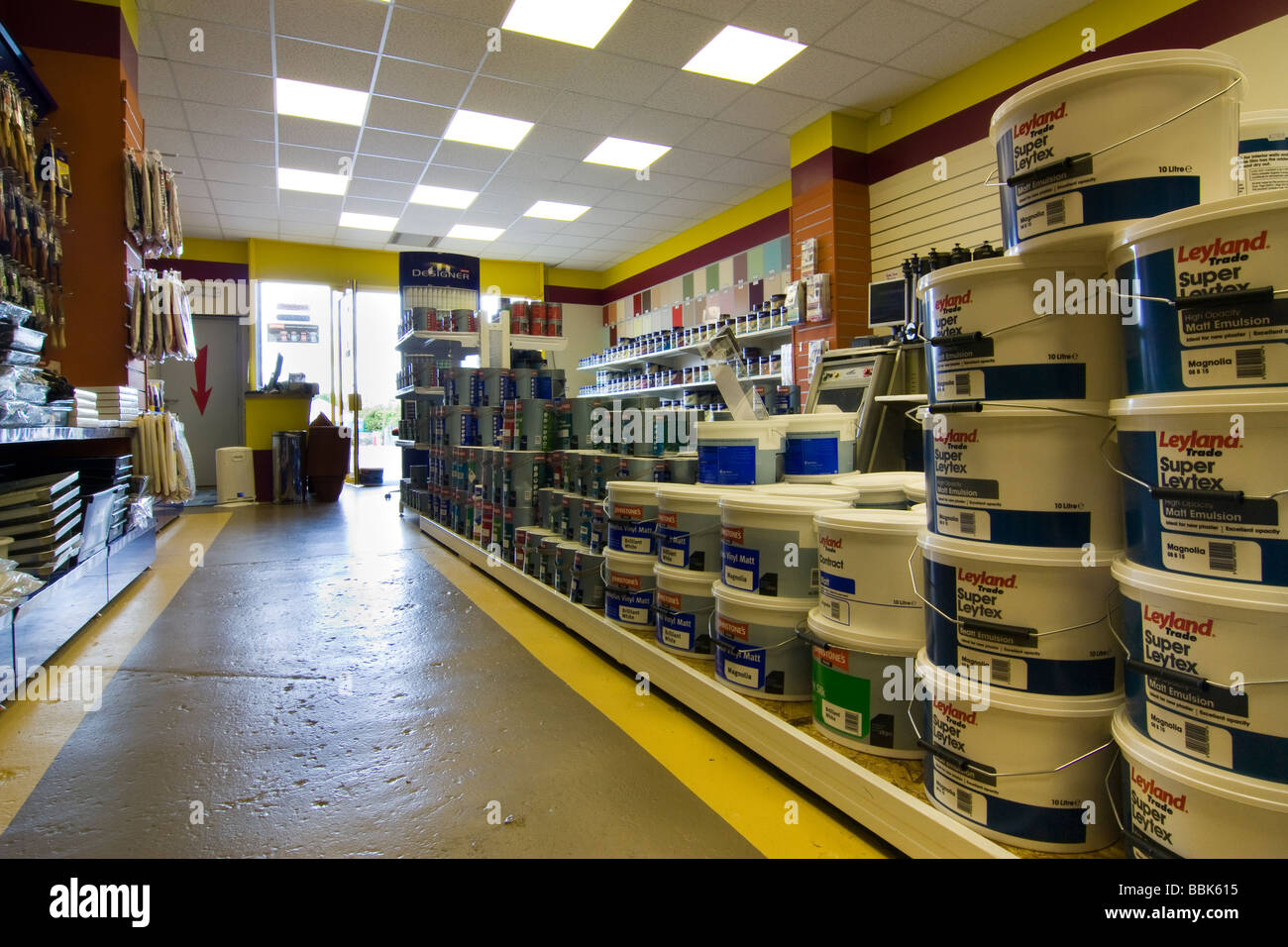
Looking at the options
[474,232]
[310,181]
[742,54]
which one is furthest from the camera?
[474,232]

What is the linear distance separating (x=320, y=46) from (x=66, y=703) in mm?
4914

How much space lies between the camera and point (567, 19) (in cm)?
499

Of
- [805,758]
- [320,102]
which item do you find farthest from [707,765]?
[320,102]

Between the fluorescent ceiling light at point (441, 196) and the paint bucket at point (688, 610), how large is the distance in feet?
24.3

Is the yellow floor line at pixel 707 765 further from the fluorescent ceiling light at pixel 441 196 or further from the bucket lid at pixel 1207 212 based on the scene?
the fluorescent ceiling light at pixel 441 196

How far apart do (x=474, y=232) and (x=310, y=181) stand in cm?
245

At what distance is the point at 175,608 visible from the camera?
366 cm

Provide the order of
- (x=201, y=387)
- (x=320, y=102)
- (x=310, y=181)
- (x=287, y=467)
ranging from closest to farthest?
(x=320, y=102) < (x=310, y=181) < (x=287, y=467) < (x=201, y=387)

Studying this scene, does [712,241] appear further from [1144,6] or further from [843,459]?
[843,459]

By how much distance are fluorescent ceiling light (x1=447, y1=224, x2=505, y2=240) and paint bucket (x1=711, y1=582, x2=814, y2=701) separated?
9058mm

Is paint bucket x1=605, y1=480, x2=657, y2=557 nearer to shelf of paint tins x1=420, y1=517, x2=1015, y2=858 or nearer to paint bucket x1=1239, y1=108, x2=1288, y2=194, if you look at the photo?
shelf of paint tins x1=420, y1=517, x2=1015, y2=858

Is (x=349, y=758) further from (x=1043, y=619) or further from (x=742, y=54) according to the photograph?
(x=742, y=54)

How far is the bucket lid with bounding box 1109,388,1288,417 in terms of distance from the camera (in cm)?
99
